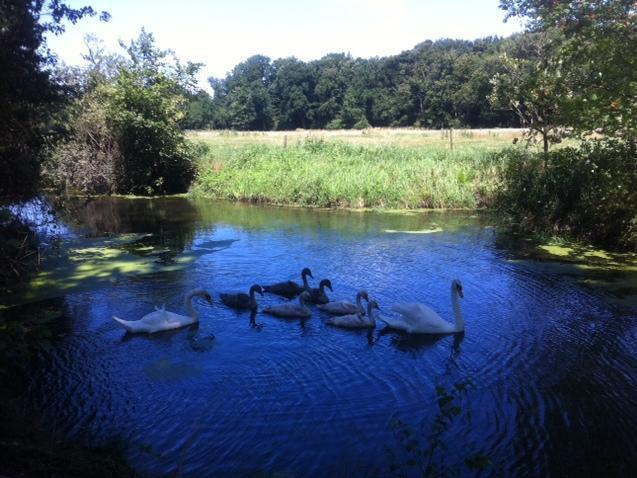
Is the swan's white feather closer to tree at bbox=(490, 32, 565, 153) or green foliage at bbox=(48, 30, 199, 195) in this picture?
tree at bbox=(490, 32, 565, 153)

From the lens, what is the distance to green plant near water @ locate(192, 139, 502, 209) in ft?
73.6

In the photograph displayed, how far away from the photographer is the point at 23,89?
10.3 m

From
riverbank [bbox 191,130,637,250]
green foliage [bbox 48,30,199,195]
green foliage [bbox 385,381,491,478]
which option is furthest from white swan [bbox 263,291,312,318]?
green foliage [bbox 48,30,199,195]

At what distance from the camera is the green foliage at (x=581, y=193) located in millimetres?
14625

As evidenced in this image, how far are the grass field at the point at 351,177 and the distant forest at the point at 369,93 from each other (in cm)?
4548

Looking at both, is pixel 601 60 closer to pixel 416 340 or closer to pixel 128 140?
pixel 416 340

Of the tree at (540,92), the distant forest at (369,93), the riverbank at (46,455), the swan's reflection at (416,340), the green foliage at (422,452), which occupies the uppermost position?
the distant forest at (369,93)

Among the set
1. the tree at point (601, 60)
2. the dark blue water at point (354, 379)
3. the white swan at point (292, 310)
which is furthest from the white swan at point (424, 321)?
the tree at point (601, 60)

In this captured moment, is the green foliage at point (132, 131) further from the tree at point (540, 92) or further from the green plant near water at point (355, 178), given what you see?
the tree at point (540, 92)

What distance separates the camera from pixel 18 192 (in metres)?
10.8

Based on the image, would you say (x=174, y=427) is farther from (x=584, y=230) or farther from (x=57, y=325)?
(x=584, y=230)

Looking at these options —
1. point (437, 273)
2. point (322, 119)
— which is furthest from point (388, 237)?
point (322, 119)

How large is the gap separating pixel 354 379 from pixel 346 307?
108 inches

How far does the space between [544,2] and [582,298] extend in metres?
7.46
